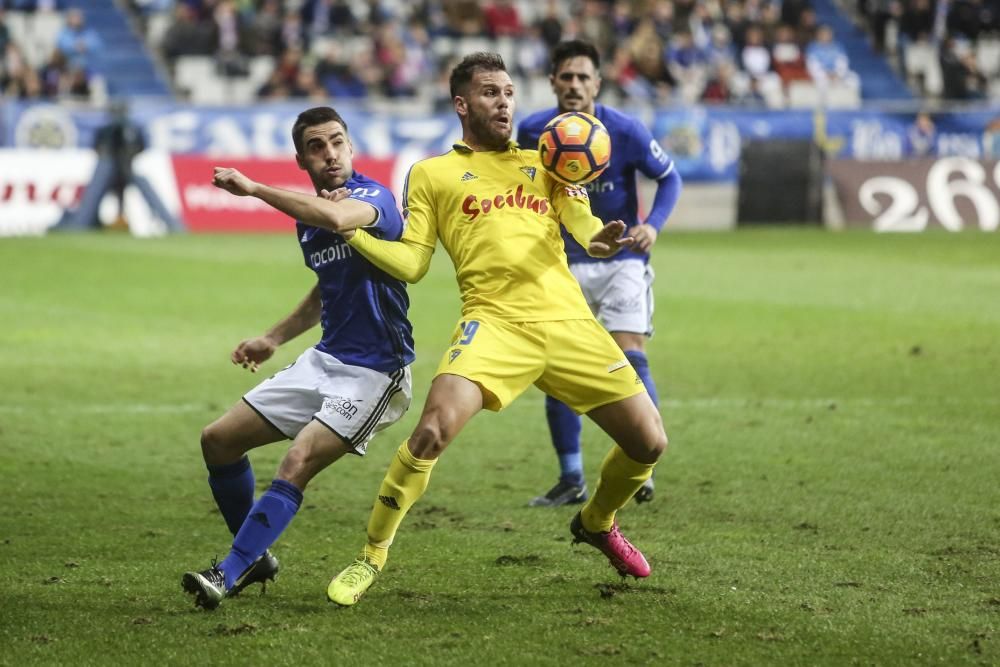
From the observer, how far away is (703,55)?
30.7m

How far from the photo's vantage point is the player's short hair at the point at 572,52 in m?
7.88

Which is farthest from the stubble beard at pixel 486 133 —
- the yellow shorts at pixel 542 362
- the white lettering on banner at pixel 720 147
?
the white lettering on banner at pixel 720 147

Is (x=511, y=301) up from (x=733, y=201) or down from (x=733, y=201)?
up

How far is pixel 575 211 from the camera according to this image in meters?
5.89

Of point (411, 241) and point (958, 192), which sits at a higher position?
point (411, 241)

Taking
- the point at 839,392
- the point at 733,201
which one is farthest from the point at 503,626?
the point at 733,201

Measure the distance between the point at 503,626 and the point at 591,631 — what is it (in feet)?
1.00

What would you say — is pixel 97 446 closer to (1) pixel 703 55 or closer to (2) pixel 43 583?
(2) pixel 43 583

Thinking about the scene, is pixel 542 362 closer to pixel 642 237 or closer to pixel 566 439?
pixel 642 237

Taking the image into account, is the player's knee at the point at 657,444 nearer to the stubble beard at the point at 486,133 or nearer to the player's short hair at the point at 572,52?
the stubble beard at the point at 486,133

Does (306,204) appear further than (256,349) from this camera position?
No

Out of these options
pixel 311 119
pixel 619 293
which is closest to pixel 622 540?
pixel 311 119

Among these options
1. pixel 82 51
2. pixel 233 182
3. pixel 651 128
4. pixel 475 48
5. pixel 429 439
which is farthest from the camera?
pixel 475 48

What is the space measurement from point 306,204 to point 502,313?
2.93ft
